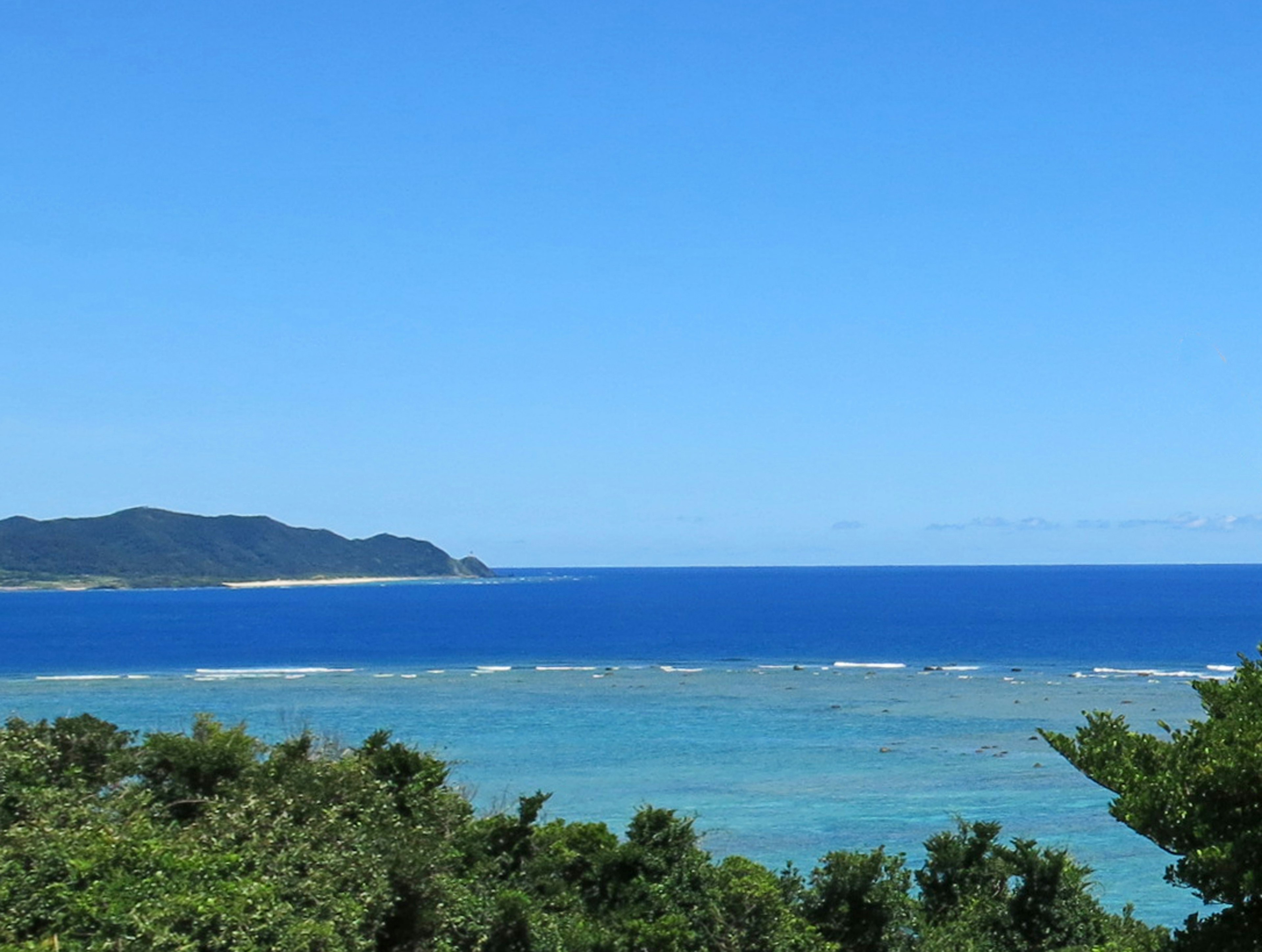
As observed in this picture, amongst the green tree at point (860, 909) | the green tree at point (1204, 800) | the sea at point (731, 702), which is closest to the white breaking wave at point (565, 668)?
the sea at point (731, 702)

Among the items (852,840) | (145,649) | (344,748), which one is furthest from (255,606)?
(852,840)

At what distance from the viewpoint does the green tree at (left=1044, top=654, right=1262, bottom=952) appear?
9312 mm

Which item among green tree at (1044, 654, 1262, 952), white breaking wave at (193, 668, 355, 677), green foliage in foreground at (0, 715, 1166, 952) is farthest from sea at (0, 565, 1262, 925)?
green tree at (1044, 654, 1262, 952)

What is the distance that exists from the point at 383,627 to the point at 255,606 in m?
59.2

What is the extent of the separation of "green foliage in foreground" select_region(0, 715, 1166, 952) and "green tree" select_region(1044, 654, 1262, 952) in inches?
130

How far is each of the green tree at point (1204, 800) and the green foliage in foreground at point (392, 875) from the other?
330cm

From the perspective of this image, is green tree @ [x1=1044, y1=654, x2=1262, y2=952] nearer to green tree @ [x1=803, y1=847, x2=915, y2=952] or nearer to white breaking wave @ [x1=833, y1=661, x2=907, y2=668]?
green tree @ [x1=803, y1=847, x2=915, y2=952]

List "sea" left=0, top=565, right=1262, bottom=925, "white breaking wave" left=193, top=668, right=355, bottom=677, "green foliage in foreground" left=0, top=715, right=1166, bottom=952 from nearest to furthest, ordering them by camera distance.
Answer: "green foliage in foreground" left=0, top=715, right=1166, bottom=952
"sea" left=0, top=565, right=1262, bottom=925
"white breaking wave" left=193, top=668, right=355, bottom=677

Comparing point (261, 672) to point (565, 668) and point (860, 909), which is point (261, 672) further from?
point (860, 909)

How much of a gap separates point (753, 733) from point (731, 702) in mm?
11203

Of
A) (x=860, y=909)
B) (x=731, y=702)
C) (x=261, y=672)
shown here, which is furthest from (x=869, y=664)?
(x=860, y=909)

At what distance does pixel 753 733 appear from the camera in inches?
2254

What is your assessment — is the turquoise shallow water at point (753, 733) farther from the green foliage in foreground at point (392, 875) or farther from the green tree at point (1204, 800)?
the green tree at point (1204, 800)

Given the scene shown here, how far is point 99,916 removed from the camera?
13.3 meters
